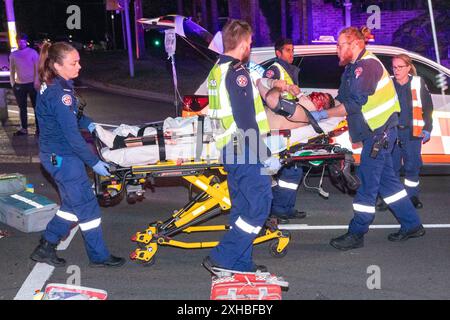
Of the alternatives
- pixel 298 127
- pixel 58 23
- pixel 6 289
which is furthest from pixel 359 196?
pixel 58 23

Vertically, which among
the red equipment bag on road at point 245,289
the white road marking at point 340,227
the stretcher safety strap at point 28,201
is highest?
the stretcher safety strap at point 28,201

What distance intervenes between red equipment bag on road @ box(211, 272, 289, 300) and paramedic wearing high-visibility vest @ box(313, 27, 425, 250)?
1495 millimetres

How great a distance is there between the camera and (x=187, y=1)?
33.8 metres

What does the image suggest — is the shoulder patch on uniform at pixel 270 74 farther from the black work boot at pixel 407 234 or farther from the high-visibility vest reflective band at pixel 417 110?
the black work boot at pixel 407 234

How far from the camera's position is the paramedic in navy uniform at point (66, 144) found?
5355mm

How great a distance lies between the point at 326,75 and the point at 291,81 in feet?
4.54

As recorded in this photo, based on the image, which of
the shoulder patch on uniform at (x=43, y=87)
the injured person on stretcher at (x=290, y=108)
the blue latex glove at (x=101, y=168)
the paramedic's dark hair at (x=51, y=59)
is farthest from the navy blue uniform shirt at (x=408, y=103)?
the shoulder patch on uniform at (x=43, y=87)

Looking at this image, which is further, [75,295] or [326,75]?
[326,75]

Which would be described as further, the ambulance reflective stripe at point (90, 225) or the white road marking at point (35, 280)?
the ambulance reflective stripe at point (90, 225)

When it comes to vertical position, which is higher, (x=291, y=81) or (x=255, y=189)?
(x=291, y=81)

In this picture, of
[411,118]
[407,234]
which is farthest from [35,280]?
[411,118]

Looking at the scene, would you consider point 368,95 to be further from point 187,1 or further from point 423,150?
point 187,1

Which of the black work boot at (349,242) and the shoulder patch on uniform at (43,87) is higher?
the shoulder patch on uniform at (43,87)

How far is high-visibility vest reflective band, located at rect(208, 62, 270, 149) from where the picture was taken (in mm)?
5094
